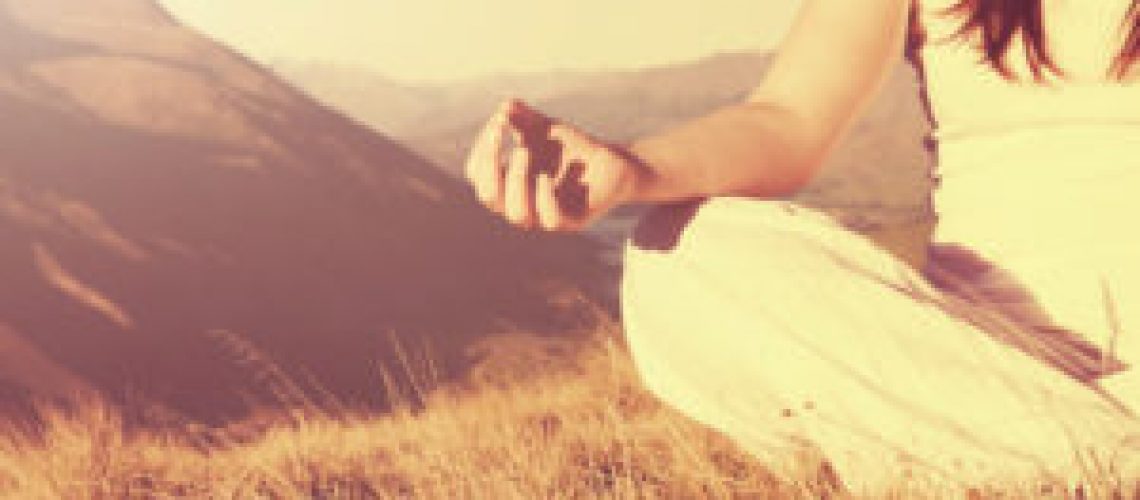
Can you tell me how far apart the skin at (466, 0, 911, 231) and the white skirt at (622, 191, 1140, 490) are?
8cm

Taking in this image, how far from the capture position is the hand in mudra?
1.39 metres

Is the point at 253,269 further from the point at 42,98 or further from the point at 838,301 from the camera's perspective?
the point at 838,301

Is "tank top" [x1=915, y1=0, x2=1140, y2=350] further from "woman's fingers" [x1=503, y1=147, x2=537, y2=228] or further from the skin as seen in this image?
"woman's fingers" [x1=503, y1=147, x2=537, y2=228]

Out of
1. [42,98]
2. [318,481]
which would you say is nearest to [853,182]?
[42,98]

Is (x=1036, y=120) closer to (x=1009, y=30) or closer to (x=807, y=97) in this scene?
(x=1009, y=30)

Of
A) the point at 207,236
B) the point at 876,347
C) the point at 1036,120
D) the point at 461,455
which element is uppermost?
the point at 1036,120

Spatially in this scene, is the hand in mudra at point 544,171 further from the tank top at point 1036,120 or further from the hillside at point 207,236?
the hillside at point 207,236

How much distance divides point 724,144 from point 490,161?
0.41m

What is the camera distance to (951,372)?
4.93 ft

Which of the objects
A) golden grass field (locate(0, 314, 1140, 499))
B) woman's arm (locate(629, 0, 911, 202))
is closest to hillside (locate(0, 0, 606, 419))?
golden grass field (locate(0, 314, 1140, 499))

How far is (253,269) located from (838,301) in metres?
19.4

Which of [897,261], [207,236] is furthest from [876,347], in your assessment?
[207,236]

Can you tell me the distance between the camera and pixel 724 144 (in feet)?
5.71

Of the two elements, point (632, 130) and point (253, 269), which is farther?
point (632, 130)
